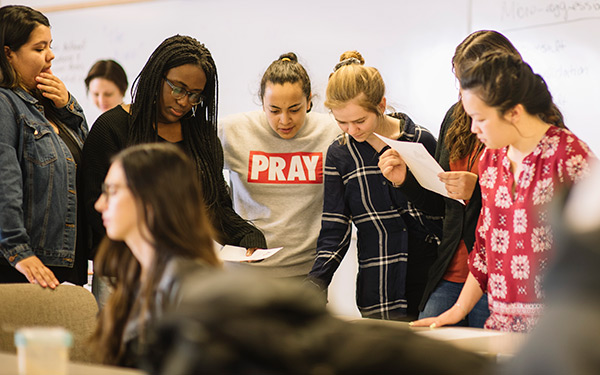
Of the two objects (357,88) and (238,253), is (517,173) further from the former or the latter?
(238,253)

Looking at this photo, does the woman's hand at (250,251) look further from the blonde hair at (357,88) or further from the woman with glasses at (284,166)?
the blonde hair at (357,88)

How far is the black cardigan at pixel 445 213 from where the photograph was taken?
2.22 m

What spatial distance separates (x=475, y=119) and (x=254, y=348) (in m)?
1.29

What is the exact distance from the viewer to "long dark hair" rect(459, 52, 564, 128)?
71.8 inches

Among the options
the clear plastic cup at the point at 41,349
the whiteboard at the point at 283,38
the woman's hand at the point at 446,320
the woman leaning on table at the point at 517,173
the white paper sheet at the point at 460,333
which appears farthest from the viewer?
the whiteboard at the point at 283,38

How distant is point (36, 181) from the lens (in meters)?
2.26

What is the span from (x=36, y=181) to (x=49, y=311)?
0.52 metres

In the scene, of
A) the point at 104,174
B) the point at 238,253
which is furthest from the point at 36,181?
the point at 238,253

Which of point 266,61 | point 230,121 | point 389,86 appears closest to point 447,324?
point 230,121

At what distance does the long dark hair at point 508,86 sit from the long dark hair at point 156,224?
2.80ft

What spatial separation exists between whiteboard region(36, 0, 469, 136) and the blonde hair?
3.82 feet

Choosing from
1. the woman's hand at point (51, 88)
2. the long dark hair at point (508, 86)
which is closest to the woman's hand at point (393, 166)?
the long dark hair at point (508, 86)

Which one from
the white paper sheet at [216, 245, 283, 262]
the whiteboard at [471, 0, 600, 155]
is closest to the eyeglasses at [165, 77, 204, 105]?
the white paper sheet at [216, 245, 283, 262]

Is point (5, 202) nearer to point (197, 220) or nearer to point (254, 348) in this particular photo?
point (197, 220)
